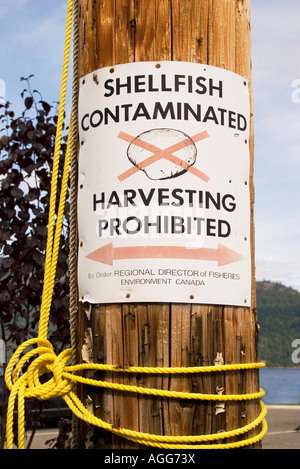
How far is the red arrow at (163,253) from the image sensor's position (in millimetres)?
2211

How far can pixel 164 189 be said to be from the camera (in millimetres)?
2236

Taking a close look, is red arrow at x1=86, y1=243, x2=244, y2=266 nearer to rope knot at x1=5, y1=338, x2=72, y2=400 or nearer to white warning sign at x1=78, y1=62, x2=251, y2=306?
white warning sign at x1=78, y1=62, x2=251, y2=306

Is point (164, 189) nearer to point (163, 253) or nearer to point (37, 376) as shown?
point (163, 253)

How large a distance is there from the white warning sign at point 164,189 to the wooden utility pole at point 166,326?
58 mm

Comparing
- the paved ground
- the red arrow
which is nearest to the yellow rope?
the red arrow

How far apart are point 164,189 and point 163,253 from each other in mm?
234

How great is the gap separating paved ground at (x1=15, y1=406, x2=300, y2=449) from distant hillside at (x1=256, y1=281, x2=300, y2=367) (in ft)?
120

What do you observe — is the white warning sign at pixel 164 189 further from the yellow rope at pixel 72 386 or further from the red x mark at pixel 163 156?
the yellow rope at pixel 72 386

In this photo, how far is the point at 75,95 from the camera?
2631 mm

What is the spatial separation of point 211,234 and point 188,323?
13.3 inches

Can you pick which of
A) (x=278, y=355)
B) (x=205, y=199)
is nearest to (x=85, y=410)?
(x=205, y=199)

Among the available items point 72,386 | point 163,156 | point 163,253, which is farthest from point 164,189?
point 72,386

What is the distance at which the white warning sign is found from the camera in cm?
222

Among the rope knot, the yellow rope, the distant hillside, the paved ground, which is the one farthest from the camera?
the distant hillside
